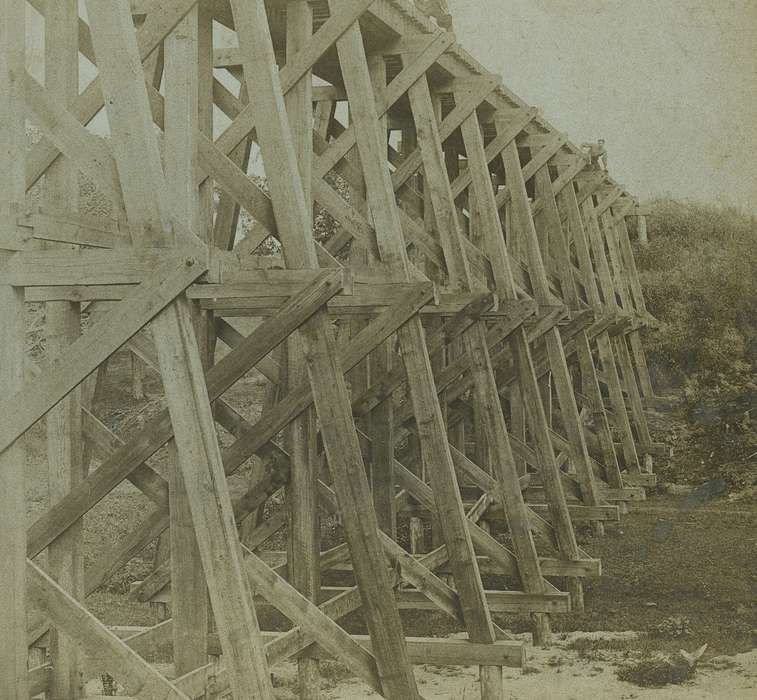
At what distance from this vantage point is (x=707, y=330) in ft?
58.8

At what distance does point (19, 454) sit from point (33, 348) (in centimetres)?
1543

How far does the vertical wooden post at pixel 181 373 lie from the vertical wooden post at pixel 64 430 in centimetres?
119

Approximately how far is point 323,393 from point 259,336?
13.7 inches

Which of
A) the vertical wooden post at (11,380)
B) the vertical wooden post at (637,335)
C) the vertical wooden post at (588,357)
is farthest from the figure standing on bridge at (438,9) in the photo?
the vertical wooden post at (637,335)

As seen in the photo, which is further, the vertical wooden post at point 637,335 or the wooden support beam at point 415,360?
the vertical wooden post at point 637,335

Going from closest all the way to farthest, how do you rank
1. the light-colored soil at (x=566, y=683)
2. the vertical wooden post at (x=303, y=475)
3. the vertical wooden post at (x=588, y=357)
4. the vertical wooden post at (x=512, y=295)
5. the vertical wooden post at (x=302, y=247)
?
1. the vertical wooden post at (x=302, y=247)
2. the vertical wooden post at (x=303, y=475)
3. the light-colored soil at (x=566, y=683)
4. the vertical wooden post at (x=512, y=295)
5. the vertical wooden post at (x=588, y=357)

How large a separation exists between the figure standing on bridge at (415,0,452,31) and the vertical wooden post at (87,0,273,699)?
568cm

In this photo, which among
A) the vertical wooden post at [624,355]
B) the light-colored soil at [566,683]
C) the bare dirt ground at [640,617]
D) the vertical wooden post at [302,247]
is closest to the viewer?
the vertical wooden post at [302,247]

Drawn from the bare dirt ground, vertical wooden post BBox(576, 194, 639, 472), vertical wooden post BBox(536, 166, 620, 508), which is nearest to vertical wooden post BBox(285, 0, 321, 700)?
the bare dirt ground

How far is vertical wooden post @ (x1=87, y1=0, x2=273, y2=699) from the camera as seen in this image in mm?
3592

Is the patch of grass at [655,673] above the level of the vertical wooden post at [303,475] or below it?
below

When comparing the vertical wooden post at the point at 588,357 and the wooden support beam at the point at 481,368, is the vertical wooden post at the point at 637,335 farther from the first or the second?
the wooden support beam at the point at 481,368

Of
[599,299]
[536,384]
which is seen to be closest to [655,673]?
[536,384]

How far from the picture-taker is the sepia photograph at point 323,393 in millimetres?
3701
